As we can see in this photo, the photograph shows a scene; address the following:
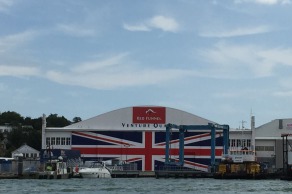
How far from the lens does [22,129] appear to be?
15375 cm

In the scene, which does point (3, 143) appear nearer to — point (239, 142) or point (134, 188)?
point (239, 142)

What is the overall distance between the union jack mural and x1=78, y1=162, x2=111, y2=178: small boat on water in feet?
21.0

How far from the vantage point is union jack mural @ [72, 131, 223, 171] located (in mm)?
106188

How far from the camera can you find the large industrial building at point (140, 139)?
4186 inches

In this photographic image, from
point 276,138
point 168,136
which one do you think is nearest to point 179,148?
point 168,136

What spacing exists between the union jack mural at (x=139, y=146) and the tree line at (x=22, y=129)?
3005 cm

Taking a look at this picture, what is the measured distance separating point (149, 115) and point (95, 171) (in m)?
14.7

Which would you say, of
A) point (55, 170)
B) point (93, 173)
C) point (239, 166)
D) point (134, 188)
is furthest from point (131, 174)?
point (134, 188)

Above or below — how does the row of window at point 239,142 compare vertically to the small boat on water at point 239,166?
above

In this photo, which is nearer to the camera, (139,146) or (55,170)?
(55,170)

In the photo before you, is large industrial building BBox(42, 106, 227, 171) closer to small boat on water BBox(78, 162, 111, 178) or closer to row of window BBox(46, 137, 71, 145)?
row of window BBox(46, 137, 71, 145)

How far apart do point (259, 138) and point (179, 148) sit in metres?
14.1

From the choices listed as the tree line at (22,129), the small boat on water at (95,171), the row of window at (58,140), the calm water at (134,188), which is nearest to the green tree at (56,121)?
the tree line at (22,129)

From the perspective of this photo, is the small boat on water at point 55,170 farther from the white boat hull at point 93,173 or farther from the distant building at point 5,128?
the distant building at point 5,128
